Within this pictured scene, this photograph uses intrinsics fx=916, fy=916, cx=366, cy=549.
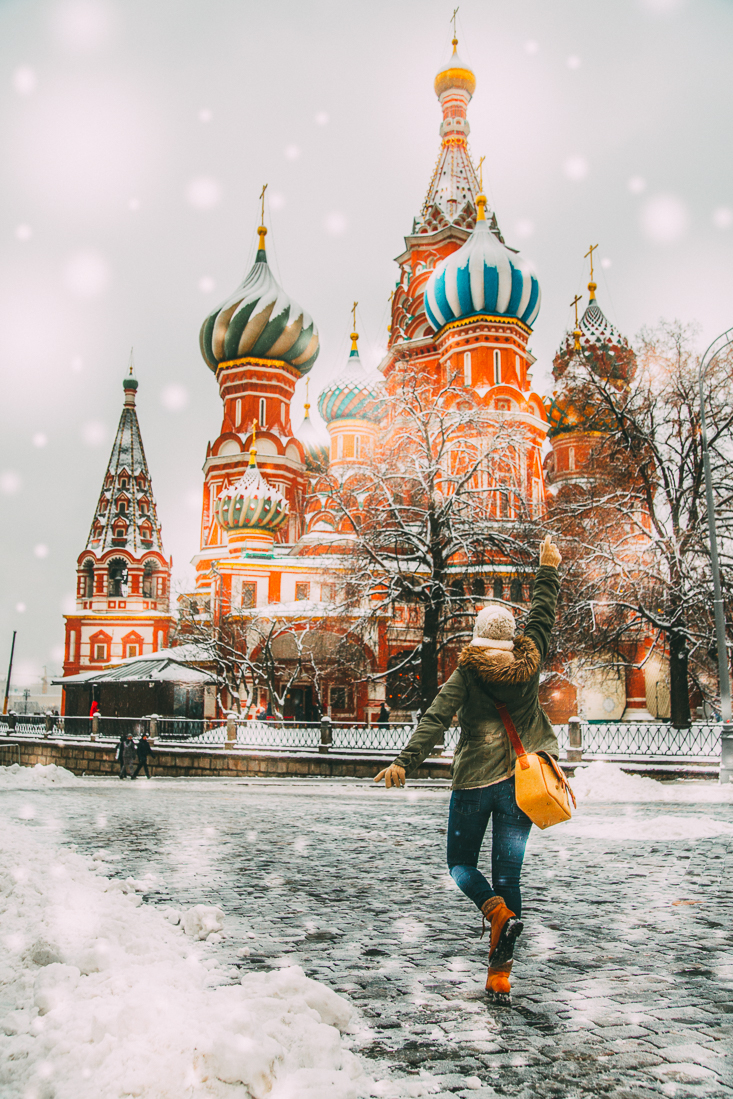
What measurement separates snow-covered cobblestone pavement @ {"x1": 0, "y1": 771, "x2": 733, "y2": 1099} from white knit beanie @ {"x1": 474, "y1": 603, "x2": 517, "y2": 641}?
4.97 feet

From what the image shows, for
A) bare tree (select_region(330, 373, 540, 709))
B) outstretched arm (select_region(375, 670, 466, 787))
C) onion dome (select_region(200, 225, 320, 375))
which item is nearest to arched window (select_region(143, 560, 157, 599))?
onion dome (select_region(200, 225, 320, 375))

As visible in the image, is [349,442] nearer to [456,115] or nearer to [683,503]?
[456,115]

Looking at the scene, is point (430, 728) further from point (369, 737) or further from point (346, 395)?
point (346, 395)

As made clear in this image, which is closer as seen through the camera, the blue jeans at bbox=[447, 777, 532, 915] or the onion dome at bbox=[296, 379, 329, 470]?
the blue jeans at bbox=[447, 777, 532, 915]

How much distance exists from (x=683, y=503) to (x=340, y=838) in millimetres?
15810

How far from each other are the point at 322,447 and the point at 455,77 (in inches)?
839

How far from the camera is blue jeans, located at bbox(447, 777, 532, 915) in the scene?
3.91 meters

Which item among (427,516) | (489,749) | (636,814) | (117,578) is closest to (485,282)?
(427,516)

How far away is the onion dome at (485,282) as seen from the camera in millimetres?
37094

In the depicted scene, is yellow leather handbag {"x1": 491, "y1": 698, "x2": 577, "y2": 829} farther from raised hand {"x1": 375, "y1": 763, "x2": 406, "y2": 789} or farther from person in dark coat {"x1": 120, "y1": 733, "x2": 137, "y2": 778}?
person in dark coat {"x1": 120, "y1": 733, "x2": 137, "y2": 778}

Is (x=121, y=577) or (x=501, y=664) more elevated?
(x=121, y=577)

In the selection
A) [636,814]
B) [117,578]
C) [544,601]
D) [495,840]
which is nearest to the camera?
[495,840]

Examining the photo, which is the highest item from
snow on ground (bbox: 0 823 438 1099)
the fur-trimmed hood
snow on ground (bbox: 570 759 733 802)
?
the fur-trimmed hood

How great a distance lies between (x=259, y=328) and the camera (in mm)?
49250
